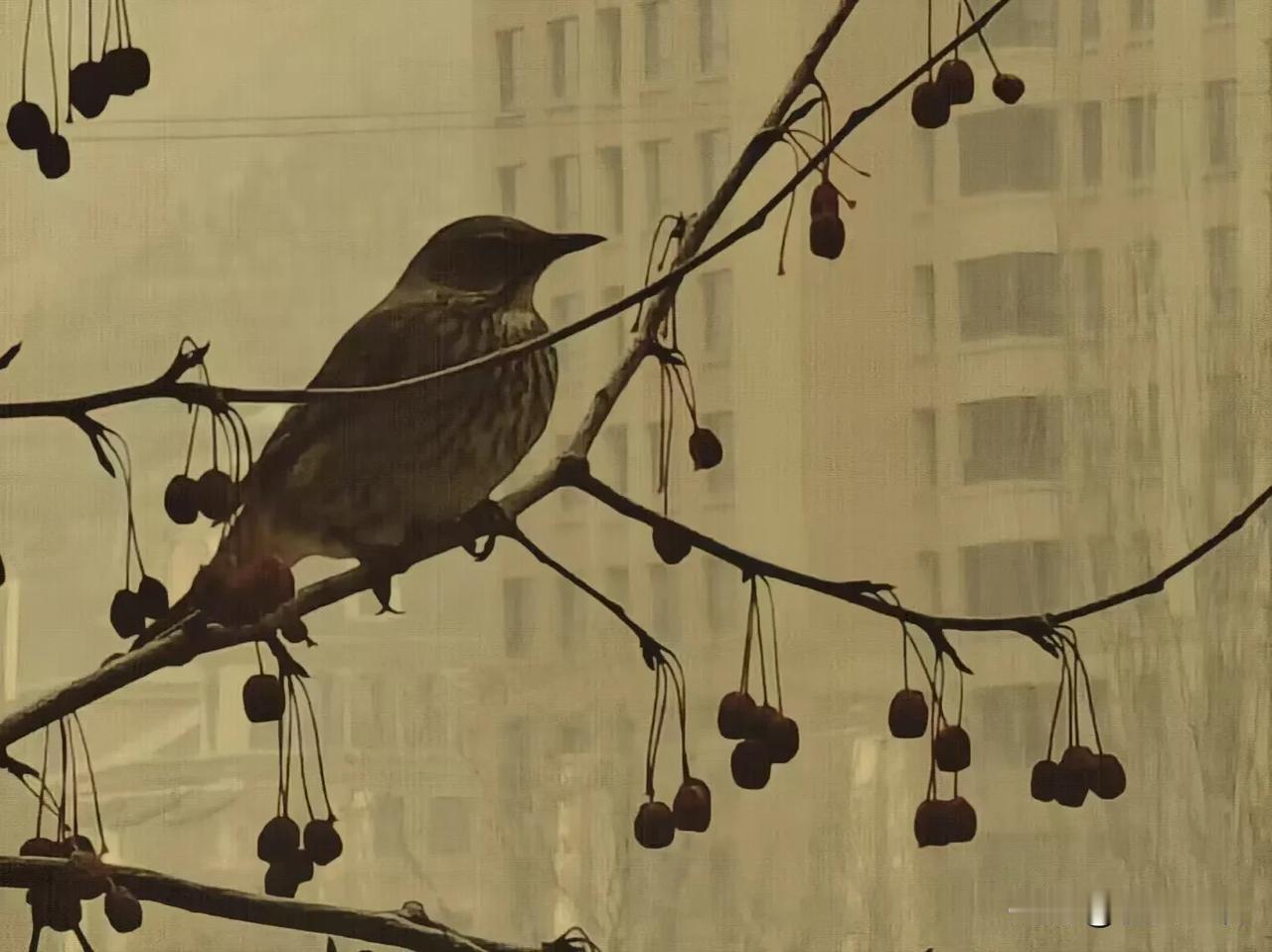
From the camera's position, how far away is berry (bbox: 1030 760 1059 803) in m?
0.96

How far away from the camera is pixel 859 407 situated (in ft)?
3.18

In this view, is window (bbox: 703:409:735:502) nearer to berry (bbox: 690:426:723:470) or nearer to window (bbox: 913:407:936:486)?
berry (bbox: 690:426:723:470)

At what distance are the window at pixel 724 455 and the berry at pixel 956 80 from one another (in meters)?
0.22

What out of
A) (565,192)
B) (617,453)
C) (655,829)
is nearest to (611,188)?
(565,192)

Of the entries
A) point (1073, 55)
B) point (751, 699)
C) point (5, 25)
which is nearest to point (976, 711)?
point (751, 699)

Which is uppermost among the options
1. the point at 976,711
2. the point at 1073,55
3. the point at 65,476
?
the point at 1073,55

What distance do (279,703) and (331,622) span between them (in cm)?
5

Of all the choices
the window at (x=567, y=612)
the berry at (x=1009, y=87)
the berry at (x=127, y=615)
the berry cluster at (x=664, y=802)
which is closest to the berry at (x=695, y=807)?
A: the berry cluster at (x=664, y=802)

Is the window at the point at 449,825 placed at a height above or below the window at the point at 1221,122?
below

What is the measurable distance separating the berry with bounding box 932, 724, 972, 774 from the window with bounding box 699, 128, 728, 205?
326 mm

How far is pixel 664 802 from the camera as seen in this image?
0.96m

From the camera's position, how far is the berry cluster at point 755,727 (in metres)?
0.96

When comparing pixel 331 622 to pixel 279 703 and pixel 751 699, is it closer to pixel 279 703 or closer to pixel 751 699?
pixel 279 703

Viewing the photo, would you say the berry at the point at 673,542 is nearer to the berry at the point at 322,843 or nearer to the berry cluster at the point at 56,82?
the berry at the point at 322,843
